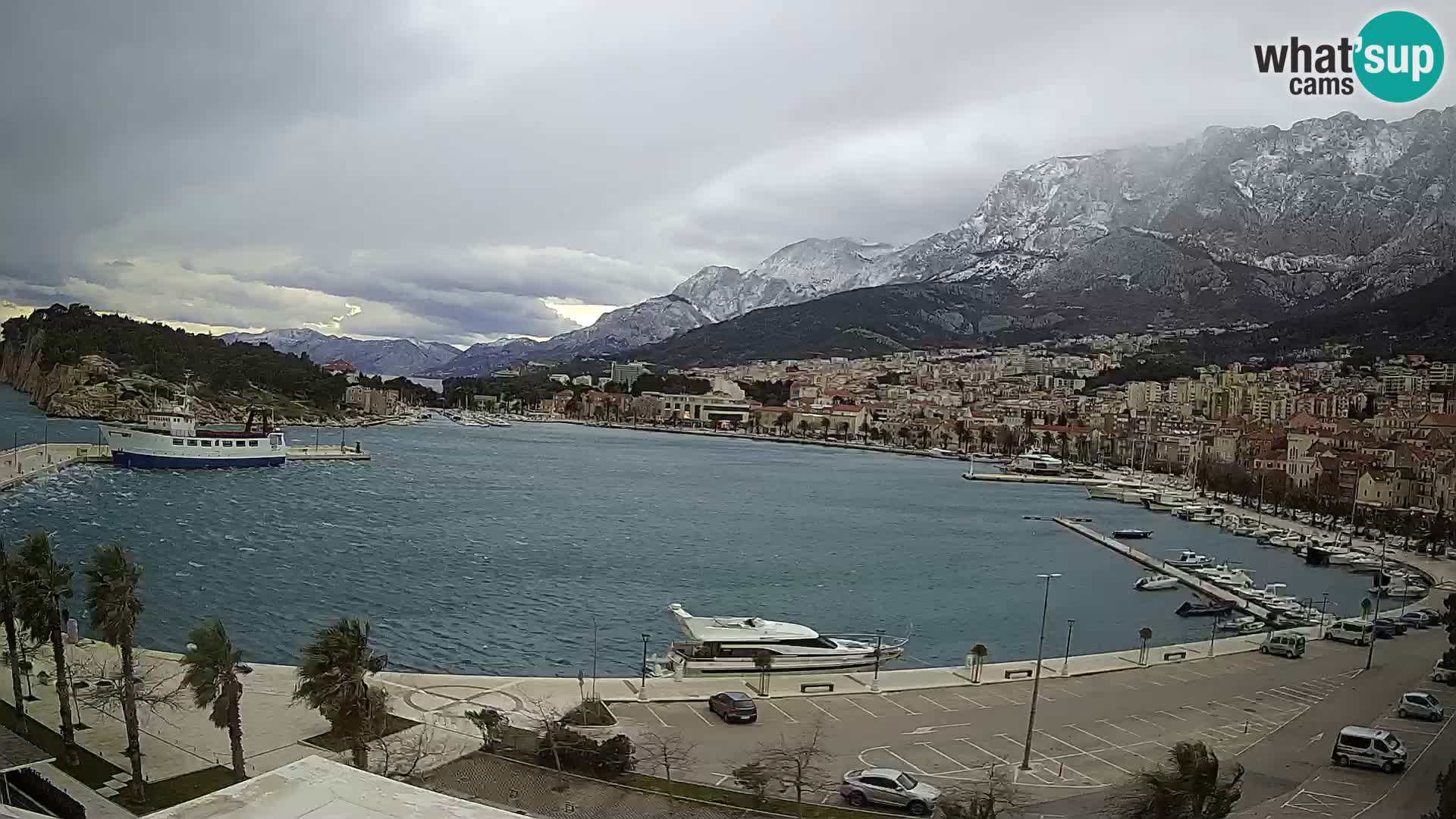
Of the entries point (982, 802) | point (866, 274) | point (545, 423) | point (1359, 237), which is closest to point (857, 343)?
point (545, 423)

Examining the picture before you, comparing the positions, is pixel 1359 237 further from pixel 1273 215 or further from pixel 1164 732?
pixel 1164 732

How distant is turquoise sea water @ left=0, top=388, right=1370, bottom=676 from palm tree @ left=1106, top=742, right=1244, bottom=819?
593cm

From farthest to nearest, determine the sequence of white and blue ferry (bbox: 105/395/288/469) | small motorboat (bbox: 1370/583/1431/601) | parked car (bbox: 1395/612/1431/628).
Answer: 1. white and blue ferry (bbox: 105/395/288/469)
2. small motorboat (bbox: 1370/583/1431/601)
3. parked car (bbox: 1395/612/1431/628)

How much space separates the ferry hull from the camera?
1126 inches

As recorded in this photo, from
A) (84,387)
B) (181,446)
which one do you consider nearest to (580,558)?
(181,446)

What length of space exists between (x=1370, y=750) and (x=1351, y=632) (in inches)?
249

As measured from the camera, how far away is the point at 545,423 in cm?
7488

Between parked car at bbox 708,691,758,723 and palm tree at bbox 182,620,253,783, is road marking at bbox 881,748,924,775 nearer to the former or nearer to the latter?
parked car at bbox 708,691,758,723

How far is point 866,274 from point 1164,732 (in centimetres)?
15632

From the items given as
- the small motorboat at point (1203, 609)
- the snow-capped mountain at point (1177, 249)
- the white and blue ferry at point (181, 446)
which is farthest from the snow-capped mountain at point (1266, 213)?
the white and blue ferry at point (181, 446)

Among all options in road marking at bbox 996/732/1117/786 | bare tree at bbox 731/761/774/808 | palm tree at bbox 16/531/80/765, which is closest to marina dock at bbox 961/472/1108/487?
road marking at bbox 996/732/1117/786

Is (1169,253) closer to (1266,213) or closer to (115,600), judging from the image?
(1266,213)

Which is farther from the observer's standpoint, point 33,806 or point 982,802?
point 982,802

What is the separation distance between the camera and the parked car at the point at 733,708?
7910 millimetres
